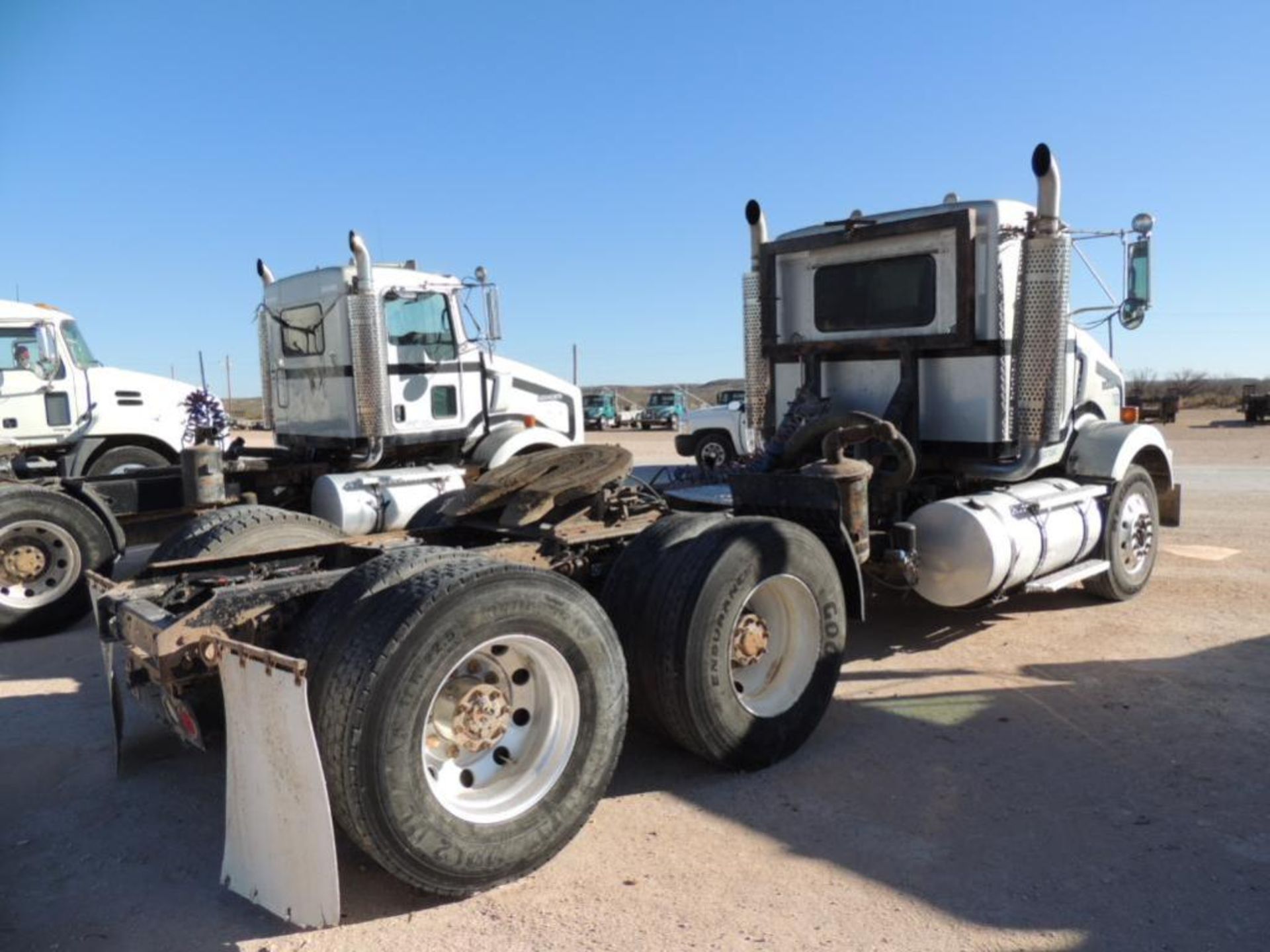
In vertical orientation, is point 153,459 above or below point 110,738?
above

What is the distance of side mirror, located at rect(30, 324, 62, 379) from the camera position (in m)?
10.1

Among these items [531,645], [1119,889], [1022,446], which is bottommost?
[1119,889]

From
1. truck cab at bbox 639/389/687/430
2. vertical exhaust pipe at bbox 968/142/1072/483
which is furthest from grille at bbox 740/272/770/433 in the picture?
truck cab at bbox 639/389/687/430

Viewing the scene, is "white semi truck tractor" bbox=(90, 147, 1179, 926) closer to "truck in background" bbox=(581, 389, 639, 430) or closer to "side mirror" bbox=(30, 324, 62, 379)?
"side mirror" bbox=(30, 324, 62, 379)

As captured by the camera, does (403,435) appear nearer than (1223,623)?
No

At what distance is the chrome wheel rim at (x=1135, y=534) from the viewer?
24.6 feet

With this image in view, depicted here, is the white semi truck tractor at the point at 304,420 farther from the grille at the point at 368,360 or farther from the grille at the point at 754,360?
the grille at the point at 754,360

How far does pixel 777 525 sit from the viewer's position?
183 inches

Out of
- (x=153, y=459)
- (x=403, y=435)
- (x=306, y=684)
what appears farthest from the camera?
(x=153, y=459)

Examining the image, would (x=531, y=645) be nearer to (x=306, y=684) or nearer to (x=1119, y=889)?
(x=306, y=684)

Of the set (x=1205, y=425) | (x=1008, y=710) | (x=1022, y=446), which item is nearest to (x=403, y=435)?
(x=1022, y=446)

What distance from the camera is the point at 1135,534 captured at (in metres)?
7.66

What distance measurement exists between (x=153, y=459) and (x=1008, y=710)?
9287 mm

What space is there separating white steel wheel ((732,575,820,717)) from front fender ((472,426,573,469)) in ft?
16.6
